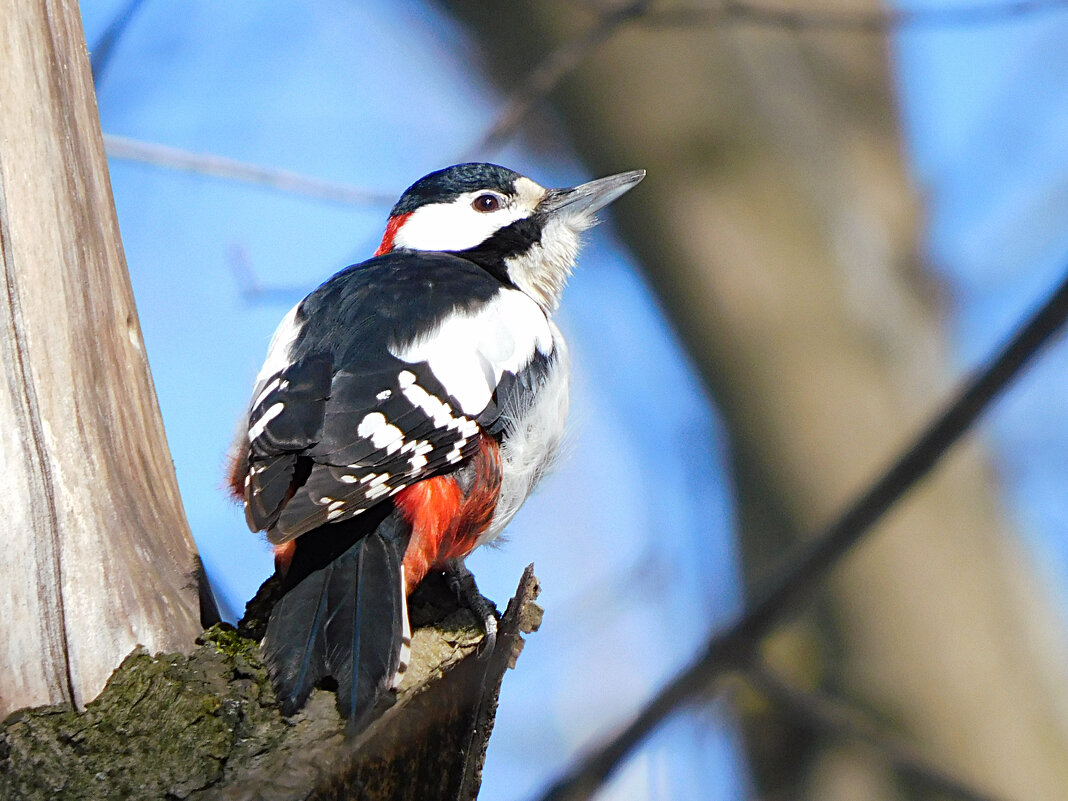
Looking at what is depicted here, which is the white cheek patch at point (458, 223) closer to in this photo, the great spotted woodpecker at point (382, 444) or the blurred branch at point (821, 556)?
the great spotted woodpecker at point (382, 444)

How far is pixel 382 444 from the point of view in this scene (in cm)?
237

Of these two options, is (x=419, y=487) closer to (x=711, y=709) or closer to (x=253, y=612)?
(x=253, y=612)

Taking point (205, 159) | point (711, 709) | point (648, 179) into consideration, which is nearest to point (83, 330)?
point (205, 159)

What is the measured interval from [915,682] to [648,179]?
7.43ft

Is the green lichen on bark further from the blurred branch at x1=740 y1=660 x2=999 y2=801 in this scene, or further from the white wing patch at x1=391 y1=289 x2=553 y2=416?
the blurred branch at x1=740 y1=660 x2=999 y2=801

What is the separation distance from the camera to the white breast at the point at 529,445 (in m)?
2.76

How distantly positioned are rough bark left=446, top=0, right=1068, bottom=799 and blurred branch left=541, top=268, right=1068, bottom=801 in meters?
2.23

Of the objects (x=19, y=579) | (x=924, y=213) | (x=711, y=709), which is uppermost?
(x=924, y=213)

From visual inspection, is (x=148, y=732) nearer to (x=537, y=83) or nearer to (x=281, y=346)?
(x=281, y=346)

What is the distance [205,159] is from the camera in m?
3.69

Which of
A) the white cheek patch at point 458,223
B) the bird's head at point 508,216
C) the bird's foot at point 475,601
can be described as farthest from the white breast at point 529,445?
the white cheek patch at point 458,223

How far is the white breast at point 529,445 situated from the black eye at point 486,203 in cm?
103

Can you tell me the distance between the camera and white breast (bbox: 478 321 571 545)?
9.06 feet

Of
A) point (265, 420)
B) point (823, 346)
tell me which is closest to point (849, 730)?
point (265, 420)
